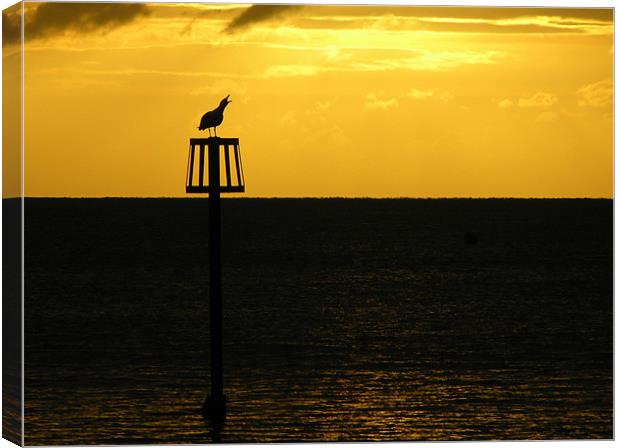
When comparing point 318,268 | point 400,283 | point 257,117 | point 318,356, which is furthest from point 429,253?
point 257,117

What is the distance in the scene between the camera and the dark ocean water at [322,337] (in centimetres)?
1816

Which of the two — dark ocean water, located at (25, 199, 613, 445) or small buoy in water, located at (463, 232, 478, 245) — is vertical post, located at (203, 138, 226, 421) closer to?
dark ocean water, located at (25, 199, 613, 445)

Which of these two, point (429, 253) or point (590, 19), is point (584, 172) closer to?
point (590, 19)

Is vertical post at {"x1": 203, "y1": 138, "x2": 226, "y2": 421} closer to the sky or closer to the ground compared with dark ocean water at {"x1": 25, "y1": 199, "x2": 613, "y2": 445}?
closer to the sky

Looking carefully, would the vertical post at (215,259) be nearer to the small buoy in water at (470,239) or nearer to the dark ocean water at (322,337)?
the dark ocean water at (322,337)

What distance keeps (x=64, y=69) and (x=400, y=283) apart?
3738cm

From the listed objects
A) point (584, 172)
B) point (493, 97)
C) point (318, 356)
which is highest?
point (493, 97)

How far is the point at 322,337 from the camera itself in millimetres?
36375

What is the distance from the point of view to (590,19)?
14.0m

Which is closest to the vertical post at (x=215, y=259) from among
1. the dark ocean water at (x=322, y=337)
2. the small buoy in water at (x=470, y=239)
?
the dark ocean water at (x=322, y=337)

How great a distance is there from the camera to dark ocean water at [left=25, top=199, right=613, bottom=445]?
18156mm

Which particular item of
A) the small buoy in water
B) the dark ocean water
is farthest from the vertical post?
the small buoy in water

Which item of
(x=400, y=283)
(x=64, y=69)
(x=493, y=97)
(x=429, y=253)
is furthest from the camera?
(x=429, y=253)

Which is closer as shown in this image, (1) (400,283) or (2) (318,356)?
(2) (318,356)
